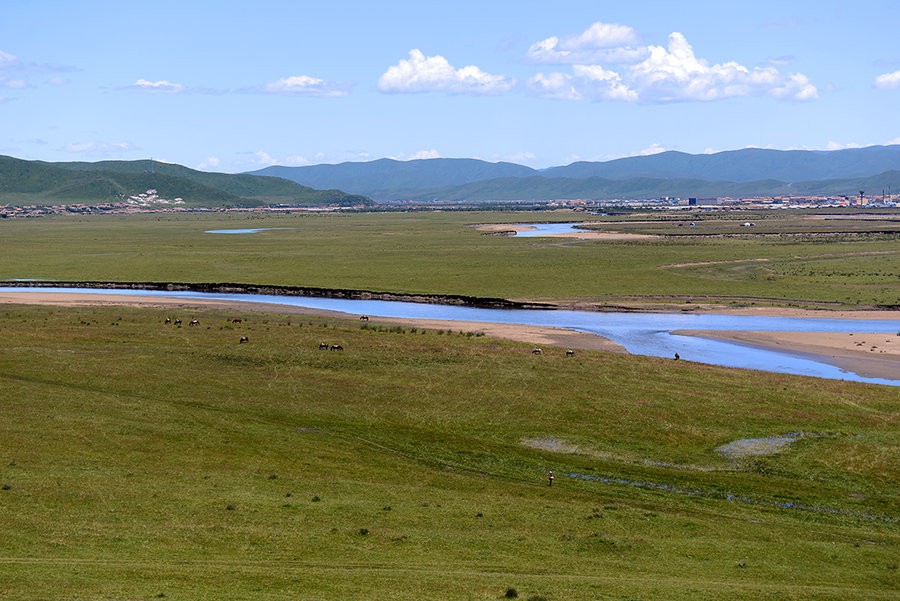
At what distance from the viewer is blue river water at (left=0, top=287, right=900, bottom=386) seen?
6247cm

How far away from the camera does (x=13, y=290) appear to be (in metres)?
106

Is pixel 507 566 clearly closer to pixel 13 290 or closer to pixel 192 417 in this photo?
pixel 192 417

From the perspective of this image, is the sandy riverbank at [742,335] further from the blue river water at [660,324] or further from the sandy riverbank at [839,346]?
the blue river water at [660,324]

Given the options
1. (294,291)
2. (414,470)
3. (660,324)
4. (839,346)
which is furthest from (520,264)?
(414,470)

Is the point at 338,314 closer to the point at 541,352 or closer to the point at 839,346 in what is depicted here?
the point at 541,352

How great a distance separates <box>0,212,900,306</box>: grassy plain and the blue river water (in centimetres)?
977

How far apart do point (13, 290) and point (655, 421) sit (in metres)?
90.1

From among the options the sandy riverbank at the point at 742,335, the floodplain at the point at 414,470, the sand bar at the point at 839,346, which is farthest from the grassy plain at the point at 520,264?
the floodplain at the point at 414,470

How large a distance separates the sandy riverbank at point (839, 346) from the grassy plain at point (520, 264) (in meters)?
20.6

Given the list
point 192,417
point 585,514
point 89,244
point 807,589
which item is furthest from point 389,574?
point 89,244

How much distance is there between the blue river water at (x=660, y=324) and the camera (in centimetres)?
6247

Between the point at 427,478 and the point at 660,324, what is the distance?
4997 centimetres

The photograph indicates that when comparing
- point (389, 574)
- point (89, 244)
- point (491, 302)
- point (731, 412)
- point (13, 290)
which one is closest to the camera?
point (389, 574)

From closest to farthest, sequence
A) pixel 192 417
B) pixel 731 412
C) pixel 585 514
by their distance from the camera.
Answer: pixel 585 514 < pixel 192 417 < pixel 731 412
